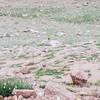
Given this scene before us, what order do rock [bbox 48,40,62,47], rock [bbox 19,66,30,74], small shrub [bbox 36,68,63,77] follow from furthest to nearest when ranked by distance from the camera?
rock [bbox 48,40,62,47]
rock [bbox 19,66,30,74]
small shrub [bbox 36,68,63,77]

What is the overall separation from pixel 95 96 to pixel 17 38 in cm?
639

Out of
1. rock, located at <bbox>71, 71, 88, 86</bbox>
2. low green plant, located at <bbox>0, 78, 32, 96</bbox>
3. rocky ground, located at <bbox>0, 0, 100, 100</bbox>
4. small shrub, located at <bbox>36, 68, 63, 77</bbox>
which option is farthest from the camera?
small shrub, located at <bbox>36, 68, 63, 77</bbox>

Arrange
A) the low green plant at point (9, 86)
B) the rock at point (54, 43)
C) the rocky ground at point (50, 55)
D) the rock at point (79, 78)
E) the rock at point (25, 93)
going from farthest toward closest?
the rock at point (54, 43), the rock at point (79, 78), the rocky ground at point (50, 55), the low green plant at point (9, 86), the rock at point (25, 93)

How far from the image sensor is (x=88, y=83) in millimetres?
6586

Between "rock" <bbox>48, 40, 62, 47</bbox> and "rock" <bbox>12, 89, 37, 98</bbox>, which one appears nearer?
"rock" <bbox>12, 89, 37, 98</bbox>

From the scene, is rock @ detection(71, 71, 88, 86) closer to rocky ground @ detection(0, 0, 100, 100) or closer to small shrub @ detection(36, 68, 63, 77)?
rocky ground @ detection(0, 0, 100, 100)

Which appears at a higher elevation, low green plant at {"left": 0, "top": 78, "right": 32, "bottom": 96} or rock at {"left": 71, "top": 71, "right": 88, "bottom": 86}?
low green plant at {"left": 0, "top": 78, "right": 32, "bottom": 96}

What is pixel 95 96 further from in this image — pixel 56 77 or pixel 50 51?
pixel 50 51

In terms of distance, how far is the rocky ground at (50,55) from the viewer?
580cm

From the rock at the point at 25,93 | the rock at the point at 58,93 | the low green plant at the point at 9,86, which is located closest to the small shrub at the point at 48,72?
the low green plant at the point at 9,86

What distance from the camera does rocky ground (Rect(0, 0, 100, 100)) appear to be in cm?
580

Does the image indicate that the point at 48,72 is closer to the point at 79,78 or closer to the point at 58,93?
the point at 79,78

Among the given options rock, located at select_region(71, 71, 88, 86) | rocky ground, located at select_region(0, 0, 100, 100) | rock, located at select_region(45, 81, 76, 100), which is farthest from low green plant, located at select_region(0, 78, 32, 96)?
rock, located at select_region(71, 71, 88, 86)

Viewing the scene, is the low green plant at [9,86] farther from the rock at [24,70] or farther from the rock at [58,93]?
the rock at [24,70]
